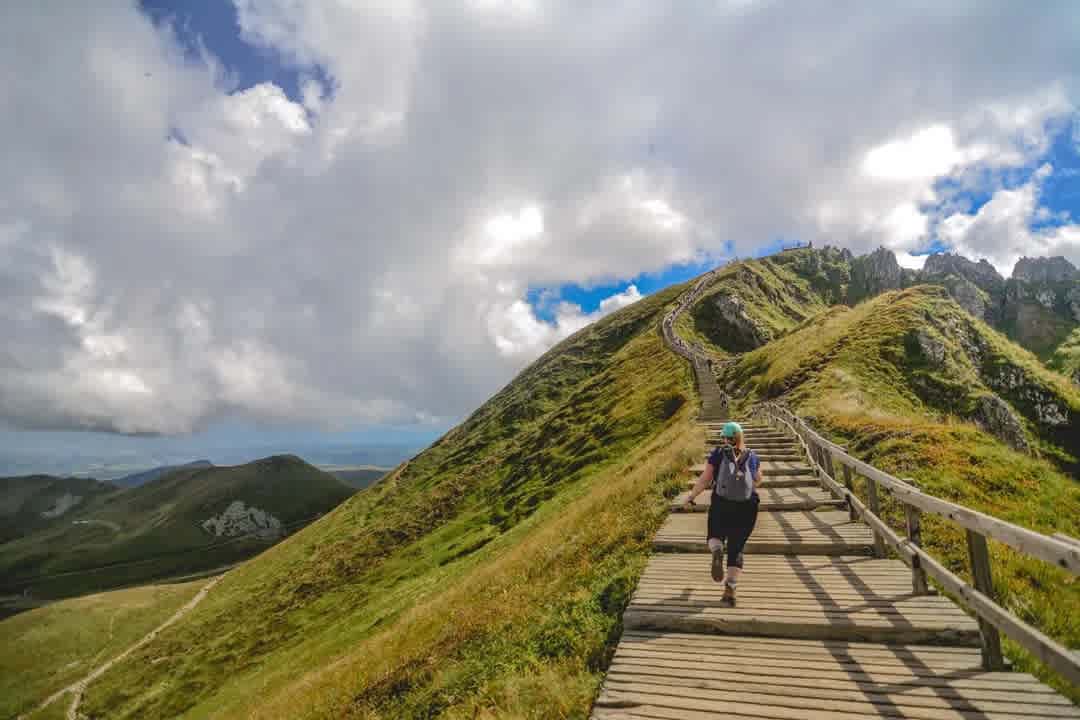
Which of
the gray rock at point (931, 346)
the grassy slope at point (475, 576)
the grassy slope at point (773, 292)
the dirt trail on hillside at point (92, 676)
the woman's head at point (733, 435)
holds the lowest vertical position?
the dirt trail on hillside at point (92, 676)

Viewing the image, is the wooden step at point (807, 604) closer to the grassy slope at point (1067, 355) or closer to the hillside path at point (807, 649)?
the hillside path at point (807, 649)

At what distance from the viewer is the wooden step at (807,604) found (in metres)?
7.06

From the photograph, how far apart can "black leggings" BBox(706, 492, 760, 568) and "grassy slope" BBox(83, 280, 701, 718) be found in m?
2.37

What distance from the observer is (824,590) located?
859 cm

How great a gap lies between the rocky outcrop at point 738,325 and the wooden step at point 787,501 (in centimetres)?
7138

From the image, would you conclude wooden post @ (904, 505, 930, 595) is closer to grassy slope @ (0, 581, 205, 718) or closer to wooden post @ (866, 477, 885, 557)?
wooden post @ (866, 477, 885, 557)

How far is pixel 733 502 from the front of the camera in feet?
29.9

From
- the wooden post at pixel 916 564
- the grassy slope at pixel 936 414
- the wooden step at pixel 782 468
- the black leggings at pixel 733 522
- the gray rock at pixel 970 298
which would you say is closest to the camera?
the wooden post at pixel 916 564

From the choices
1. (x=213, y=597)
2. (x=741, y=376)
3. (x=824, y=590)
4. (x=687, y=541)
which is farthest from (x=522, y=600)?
(x=213, y=597)

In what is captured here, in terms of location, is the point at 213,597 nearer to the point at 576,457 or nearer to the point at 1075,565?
the point at 576,457

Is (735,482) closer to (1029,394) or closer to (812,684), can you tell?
(812,684)

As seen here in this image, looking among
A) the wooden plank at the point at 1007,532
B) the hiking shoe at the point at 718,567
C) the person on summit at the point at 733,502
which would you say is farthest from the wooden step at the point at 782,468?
the wooden plank at the point at 1007,532

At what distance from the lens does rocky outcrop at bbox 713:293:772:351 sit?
8325 centimetres

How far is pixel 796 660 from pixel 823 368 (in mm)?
38407
